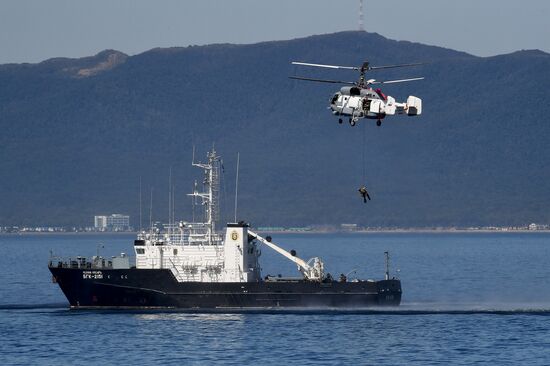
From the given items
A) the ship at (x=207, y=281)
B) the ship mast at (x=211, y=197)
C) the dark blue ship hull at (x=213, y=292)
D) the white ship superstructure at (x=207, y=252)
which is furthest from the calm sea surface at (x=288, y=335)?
the ship mast at (x=211, y=197)

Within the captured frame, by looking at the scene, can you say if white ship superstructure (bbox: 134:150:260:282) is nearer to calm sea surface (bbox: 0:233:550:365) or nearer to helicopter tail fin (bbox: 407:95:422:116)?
calm sea surface (bbox: 0:233:550:365)

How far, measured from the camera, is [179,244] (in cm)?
7412

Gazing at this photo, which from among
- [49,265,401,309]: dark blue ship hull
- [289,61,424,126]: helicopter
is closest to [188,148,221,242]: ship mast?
[49,265,401,309]: dark blue ship hull

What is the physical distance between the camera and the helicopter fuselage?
208 feet

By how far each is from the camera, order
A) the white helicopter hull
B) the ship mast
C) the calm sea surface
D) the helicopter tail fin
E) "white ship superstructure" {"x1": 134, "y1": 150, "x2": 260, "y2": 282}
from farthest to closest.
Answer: the ship mast < "white ship superstructure" {"x1": 134, "y1": 150, "x2": 260, "y2": 282} < the helicopter tail fin < the white helicopter hull < the calm sea surface

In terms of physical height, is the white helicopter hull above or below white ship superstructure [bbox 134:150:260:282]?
above

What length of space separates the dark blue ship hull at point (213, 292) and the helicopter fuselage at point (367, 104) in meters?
12.9

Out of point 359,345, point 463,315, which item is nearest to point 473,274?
point 463,315

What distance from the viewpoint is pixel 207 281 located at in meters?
73.6

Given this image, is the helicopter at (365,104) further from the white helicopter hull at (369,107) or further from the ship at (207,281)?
the ship at (207,281)

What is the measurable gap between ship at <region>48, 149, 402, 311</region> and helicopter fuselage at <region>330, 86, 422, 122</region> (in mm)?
11251

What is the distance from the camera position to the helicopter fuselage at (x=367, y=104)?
6331 centimetres

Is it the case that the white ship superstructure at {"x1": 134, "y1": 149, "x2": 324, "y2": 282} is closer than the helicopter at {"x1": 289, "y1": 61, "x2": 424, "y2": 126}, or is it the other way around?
the helicopter at {"x1": 289, "y1": 61, "x2": 424, "y2": 126}

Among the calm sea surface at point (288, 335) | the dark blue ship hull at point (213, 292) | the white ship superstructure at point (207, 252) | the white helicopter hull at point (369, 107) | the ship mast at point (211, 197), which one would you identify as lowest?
the calm sea surface at point (288, 335)
